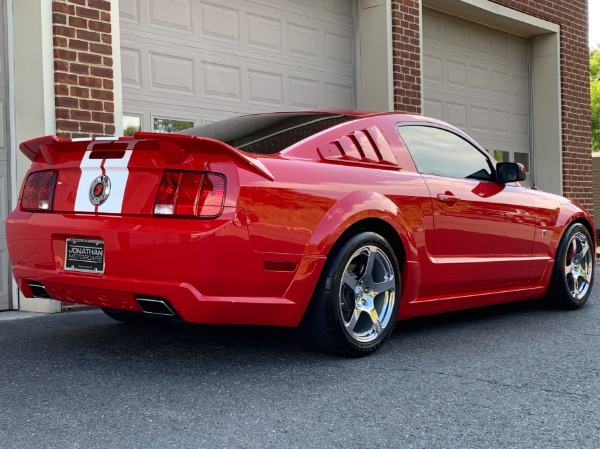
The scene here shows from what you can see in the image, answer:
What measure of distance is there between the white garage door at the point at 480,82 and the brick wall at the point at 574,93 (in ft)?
1.90

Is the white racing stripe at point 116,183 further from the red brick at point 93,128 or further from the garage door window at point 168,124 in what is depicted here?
the garage door window at point 168,124

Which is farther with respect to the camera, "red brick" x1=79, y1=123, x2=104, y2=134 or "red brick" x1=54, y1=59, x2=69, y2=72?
"red brick" x1=79, y1=123, x2=104, y2=134

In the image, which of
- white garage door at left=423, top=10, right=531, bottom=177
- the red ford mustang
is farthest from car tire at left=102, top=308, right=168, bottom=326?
→ white garage door at left=423, top=10, right=531, bottom=177

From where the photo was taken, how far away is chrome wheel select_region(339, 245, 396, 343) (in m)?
4.19

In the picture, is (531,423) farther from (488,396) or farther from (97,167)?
(97,167)

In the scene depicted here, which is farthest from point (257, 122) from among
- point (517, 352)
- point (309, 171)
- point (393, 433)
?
point (393, 433)

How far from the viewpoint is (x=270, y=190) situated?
12.3 feet

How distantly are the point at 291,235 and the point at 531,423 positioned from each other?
4.56 feet

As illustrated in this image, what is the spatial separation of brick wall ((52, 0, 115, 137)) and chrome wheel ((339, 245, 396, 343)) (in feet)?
9.41

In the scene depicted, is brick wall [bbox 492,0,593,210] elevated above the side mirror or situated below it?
above

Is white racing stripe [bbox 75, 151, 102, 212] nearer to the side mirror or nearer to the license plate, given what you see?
the license plate

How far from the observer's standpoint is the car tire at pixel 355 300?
402 centimetres

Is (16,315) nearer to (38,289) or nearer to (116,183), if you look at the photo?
(38,289)

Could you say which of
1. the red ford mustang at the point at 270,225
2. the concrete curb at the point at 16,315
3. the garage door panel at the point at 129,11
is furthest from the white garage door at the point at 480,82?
the concrete curb at the point at 16,315
